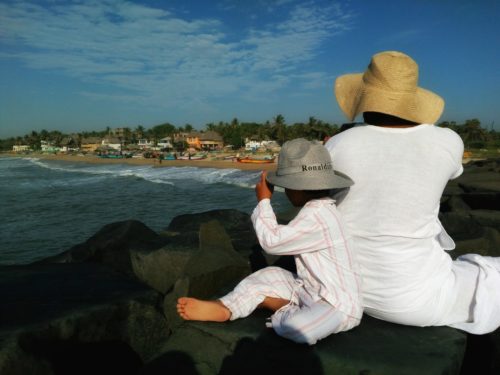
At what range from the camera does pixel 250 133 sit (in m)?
78.8

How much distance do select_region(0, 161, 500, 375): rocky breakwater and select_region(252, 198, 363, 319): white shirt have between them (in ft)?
0.65

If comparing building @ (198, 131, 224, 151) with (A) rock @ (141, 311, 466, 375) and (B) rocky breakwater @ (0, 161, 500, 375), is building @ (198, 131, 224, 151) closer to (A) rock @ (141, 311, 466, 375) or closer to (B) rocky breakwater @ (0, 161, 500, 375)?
(B) rocky breakwater @ (0, 161, 500, 375)

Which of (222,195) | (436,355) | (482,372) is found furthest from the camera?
(222,195)

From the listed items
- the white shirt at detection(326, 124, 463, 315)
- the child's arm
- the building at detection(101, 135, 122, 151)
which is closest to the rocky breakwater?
the white shirt at detection(326, 124, 463, 315)

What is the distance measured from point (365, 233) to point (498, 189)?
7841 mm

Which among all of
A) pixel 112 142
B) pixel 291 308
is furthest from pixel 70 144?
pixel 291 308

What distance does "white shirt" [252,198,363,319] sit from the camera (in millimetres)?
1833

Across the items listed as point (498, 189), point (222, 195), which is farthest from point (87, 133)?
point (498, 189)

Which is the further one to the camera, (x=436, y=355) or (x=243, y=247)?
(x=243, y=247)

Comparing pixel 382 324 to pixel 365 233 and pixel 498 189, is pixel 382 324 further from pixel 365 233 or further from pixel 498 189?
pixel 498 189

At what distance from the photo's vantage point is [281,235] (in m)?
1.84

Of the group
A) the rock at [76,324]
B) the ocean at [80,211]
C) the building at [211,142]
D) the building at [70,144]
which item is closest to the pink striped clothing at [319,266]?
the rock at [76,324]

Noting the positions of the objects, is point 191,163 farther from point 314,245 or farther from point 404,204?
point 404,204

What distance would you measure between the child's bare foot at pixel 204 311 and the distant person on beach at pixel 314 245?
0.81 feet
